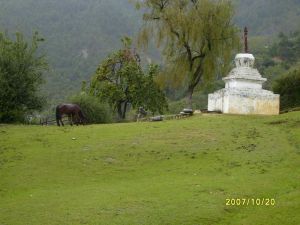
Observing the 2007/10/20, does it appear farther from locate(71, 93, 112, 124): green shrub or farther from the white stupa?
locate(71, 93, 112, 124): green shrub

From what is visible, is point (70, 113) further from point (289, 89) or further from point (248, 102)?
point (289, 89)

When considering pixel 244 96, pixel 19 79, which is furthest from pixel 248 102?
pixel 19 79

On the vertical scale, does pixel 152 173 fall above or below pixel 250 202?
above

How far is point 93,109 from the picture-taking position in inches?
1774

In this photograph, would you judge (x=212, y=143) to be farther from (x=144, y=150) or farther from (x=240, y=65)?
(x=240, y=65)

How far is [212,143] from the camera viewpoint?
2338 centimetres

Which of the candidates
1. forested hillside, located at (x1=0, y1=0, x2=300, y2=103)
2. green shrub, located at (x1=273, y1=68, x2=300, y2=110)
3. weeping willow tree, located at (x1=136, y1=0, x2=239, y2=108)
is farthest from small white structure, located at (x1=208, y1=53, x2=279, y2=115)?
forested hillside, located at (x1=0, y1=0, x2=300, y2=103)

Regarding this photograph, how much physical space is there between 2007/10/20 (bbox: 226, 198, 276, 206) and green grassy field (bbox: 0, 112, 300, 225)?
187mm

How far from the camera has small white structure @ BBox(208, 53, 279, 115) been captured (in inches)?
1286

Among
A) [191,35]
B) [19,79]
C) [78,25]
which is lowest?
[19,79]

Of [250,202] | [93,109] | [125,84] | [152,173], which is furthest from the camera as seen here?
[125,84]

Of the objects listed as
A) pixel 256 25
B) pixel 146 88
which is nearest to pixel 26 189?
pixel 146 88

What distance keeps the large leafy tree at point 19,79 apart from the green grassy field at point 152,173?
7.95m

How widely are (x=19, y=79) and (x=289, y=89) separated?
22674mm
